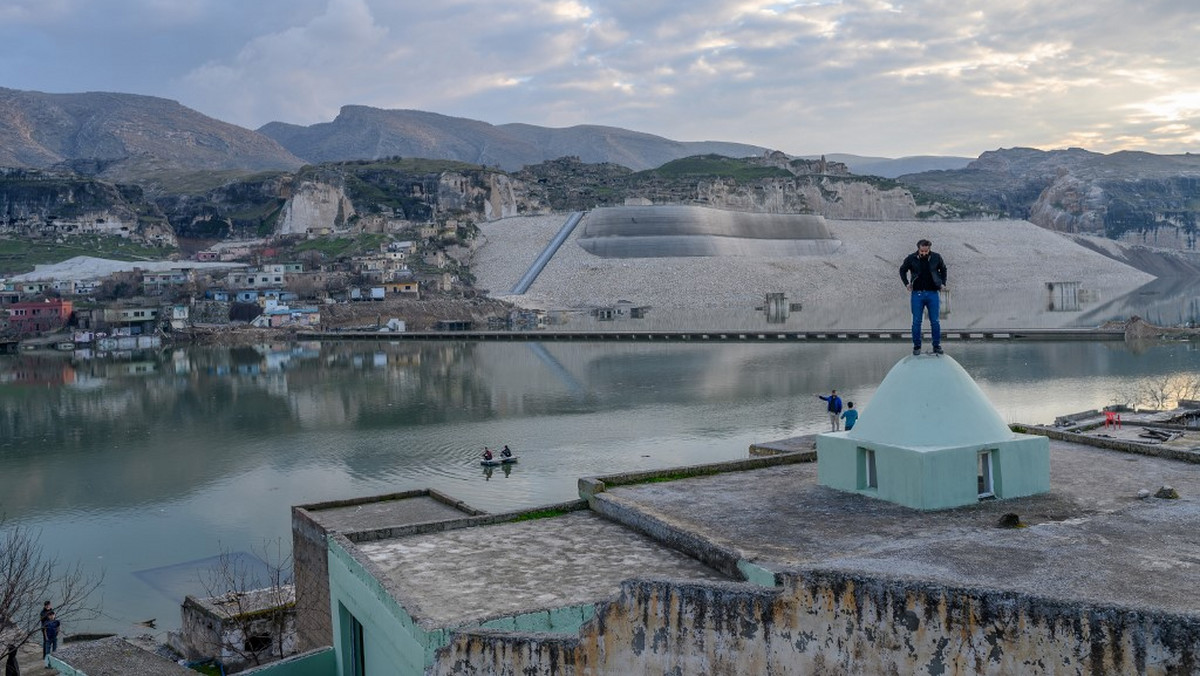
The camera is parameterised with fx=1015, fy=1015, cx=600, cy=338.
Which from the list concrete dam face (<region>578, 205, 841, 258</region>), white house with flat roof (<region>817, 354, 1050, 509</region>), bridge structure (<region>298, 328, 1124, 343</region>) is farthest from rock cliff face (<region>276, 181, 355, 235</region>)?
white house with flat roof (<region>817, 354, 1050, 509</region>)

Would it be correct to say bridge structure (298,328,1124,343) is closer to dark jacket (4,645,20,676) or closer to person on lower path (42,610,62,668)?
person on lower path (42,610,62,668)

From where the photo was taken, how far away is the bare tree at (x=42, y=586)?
49.6ft

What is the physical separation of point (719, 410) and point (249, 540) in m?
18.5

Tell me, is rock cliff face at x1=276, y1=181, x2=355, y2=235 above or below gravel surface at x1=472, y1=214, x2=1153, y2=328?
above

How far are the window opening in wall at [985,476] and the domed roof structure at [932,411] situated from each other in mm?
211

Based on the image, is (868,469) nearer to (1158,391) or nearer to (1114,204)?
(1158,391)

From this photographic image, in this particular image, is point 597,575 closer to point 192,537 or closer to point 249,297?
point 192,537

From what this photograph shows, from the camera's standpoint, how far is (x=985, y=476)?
32.8 feet

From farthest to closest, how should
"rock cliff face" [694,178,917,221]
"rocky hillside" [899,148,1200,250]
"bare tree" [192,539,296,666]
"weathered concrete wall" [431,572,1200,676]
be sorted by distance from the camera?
"rocky hillside" [899,148,1200,250] → "rock cliff face" [694,178,917,221] → "bare tree" [192,539,296,666] → "weathered concrete wall" [431,572,1200,676]

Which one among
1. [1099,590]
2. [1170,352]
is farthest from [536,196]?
[1099,590]

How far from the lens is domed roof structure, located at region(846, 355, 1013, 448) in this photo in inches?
385

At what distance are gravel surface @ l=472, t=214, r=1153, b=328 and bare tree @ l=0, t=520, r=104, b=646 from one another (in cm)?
5994

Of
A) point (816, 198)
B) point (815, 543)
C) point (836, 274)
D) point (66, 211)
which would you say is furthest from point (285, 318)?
point (816, 198)

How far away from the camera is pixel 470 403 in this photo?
40.0 metres
